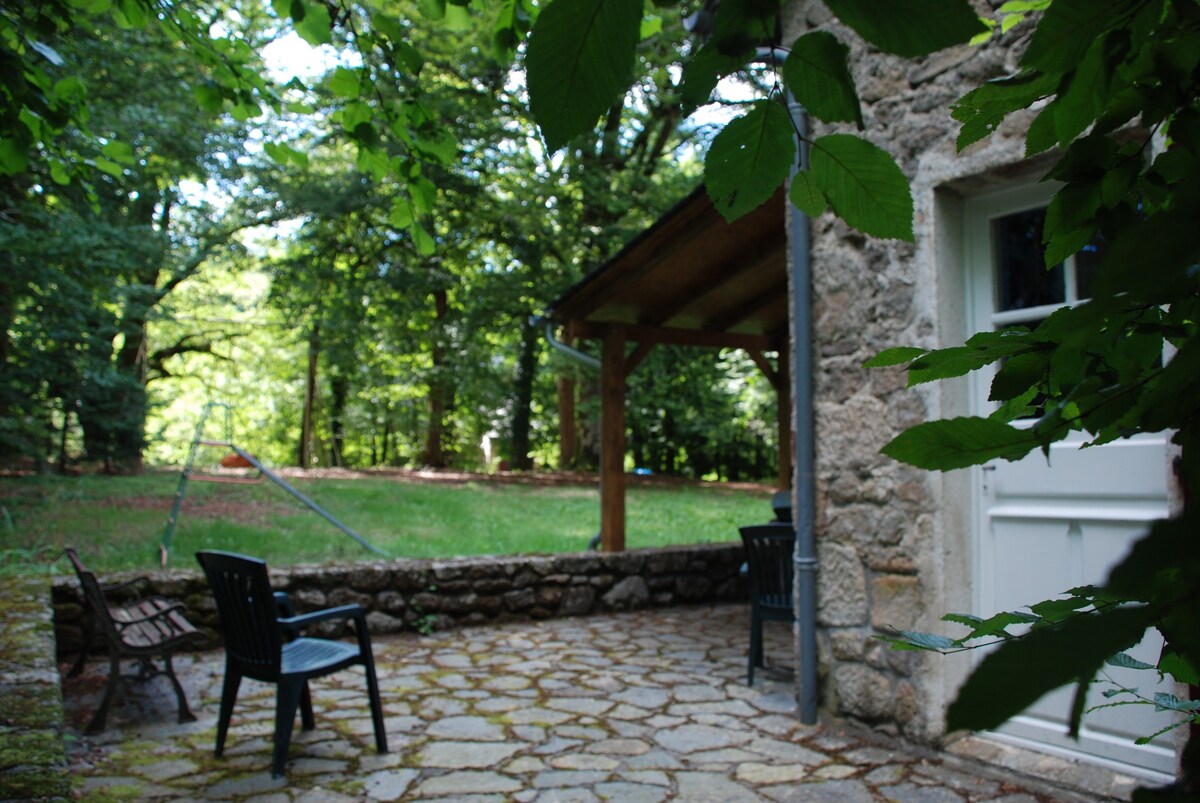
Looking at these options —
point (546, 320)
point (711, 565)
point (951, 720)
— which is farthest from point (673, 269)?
point (951, 720)

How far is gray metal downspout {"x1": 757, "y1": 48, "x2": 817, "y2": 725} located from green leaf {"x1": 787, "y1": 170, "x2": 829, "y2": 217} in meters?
3.14

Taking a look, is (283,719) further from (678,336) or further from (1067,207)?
(678,336)

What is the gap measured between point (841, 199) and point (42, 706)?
2.58 metres

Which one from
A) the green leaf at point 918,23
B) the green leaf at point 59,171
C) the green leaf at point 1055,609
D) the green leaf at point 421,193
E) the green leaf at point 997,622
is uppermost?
the green leaf at point 59,171

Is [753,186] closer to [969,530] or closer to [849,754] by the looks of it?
[969,530]

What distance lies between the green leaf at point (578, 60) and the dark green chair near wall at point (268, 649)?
314 centimetres

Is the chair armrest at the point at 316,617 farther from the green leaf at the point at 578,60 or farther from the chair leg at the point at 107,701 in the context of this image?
the green leaf at the point at 578,60

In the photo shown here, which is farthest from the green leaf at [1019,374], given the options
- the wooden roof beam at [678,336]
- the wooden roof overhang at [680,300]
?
the wooden roof beam at [678,336]

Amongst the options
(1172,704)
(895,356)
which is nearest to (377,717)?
(1172,704)

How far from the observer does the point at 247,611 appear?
11.1ft

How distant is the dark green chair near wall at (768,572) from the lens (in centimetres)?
443

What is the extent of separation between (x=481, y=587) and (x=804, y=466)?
124 inches

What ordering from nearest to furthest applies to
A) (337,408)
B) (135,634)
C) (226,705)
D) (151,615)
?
A: (226,705)
(135,634)
(151,615)
(337,408)

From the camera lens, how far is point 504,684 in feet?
15.0
